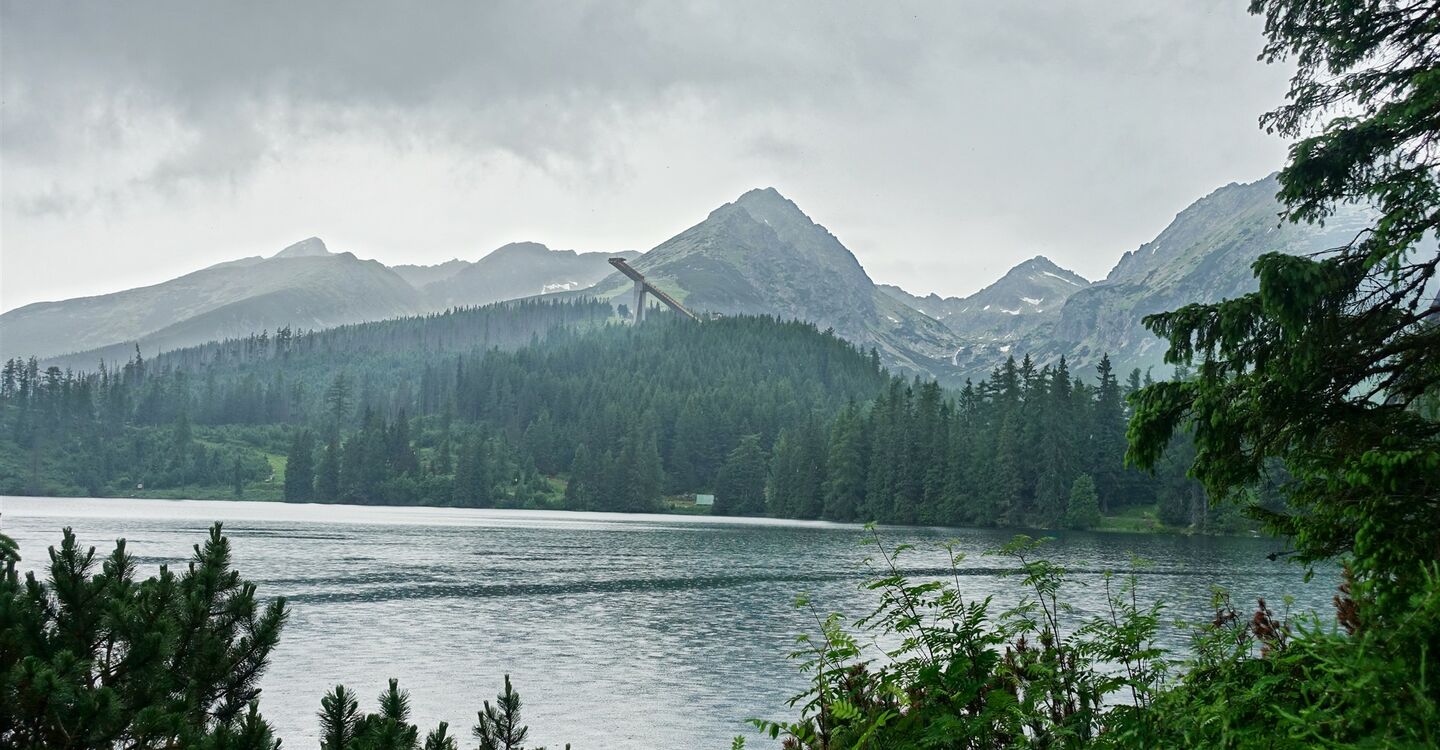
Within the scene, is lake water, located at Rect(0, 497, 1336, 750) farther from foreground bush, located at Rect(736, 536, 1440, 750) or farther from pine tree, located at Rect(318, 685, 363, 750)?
pine tree, located at Rect(318, 685, 363, 750)

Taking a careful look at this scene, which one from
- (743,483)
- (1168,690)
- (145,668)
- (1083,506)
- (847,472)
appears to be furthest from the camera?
(743,483)

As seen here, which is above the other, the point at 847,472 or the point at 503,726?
the point at 847,472

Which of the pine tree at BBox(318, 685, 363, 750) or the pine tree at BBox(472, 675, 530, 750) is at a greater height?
the pine tree at BBox(318, 685, 363, 750)

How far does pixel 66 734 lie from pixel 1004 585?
174 ft

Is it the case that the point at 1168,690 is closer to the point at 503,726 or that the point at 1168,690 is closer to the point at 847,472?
the point at 503,726

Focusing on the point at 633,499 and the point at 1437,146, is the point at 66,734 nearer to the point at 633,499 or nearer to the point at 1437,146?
the point at 1437,146

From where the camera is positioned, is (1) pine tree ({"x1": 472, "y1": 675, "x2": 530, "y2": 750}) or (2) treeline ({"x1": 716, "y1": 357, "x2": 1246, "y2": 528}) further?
(2) treeline ({"x1": 716, "y1": 357, "x2": 1246, "y2": 528})

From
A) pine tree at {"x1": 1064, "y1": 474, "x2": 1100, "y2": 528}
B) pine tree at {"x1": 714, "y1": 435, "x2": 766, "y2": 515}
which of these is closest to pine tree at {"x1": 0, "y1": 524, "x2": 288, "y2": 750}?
pine tree at {"x1": 1064, "y1": 474, "x2": 1100, "y2": 528}

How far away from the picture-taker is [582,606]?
2028 inches

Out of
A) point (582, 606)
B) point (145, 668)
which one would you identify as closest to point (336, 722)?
point (145, 668)

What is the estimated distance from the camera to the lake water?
1149 inches

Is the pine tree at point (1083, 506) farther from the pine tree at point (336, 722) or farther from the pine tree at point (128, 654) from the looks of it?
the pine tree at point (336, 722)

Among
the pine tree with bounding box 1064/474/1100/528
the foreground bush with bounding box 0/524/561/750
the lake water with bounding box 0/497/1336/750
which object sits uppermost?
the foreground bush with bounding box 0/524/561/750

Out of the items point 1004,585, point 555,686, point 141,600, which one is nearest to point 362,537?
point 1004,585
